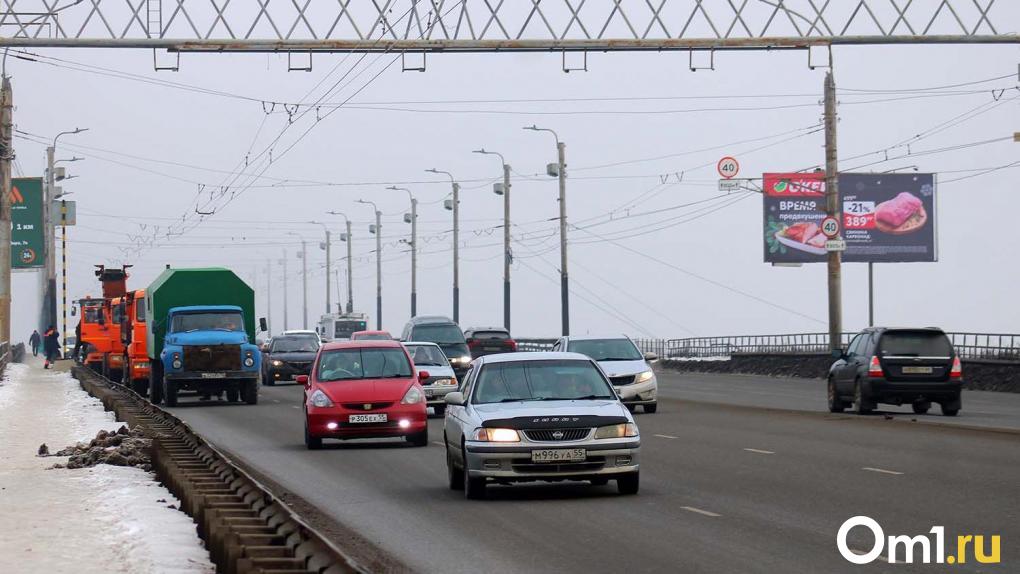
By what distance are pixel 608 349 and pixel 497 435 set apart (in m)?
18.5

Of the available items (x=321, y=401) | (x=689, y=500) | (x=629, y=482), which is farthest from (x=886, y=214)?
(x=689, y=500)

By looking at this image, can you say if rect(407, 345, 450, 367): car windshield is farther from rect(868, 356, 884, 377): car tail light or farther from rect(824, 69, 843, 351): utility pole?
rect(824, 69, 843, 351): utility pole

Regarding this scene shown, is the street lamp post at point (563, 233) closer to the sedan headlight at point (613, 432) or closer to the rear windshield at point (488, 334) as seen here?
the rear windshield at point (488, 334)

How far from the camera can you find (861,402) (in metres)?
31.9

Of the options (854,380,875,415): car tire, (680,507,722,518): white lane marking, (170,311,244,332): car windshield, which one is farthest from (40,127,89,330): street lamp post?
(680,507,722,518): white lane marking

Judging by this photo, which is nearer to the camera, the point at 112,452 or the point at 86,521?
the point at 86,521

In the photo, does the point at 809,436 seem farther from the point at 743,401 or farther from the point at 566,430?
the point at 743,401

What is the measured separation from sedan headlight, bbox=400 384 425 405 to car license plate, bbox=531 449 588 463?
8.82 m

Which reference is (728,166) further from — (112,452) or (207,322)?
(112,452)

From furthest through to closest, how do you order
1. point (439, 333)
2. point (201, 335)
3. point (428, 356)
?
point (439, 333) → point (201, 335) → point (428, 356)

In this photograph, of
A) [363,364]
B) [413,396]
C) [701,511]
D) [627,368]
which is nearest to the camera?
[701,511]

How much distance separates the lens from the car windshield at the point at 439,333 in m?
50.6

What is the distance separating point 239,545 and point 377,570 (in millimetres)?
941

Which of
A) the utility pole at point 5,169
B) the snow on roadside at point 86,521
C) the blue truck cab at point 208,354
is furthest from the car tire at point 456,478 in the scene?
the utility pole at point 5,169
